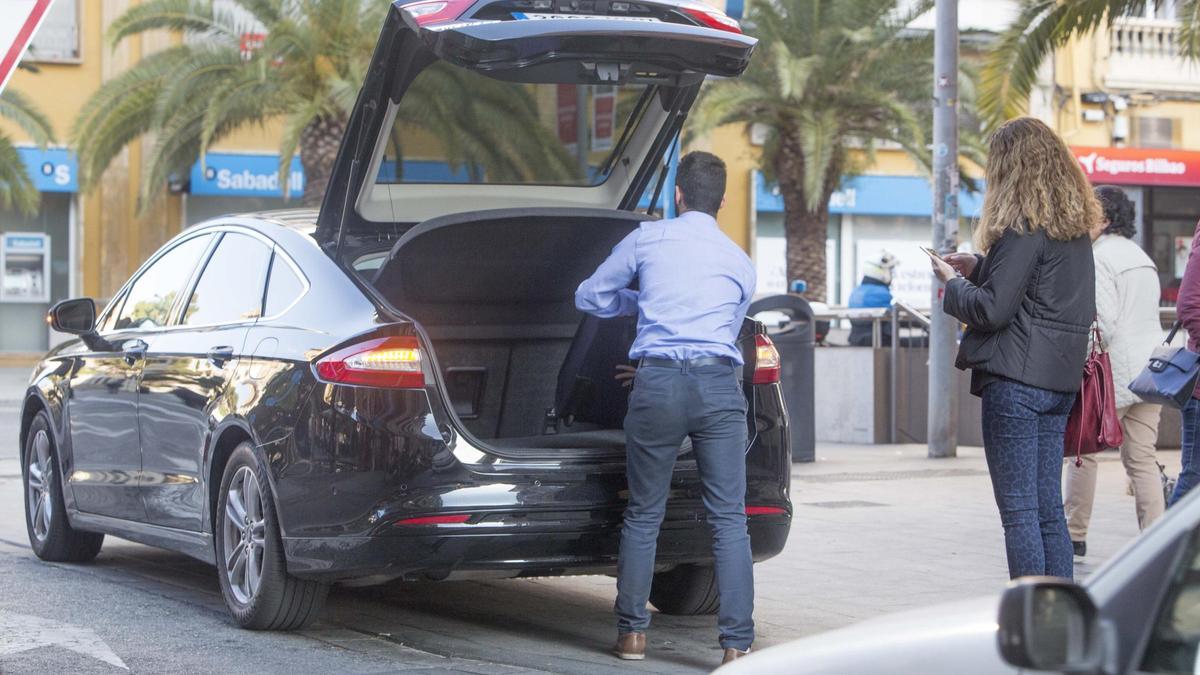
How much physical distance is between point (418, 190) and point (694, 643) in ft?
6.76

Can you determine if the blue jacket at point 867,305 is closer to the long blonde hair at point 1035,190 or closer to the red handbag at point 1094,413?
the red handbag at point 1094,413

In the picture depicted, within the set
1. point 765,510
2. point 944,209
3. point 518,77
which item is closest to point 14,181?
point 944,209

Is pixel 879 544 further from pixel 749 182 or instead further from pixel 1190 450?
pixel 749 182

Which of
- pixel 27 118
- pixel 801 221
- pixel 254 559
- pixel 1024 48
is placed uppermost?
pixel 27 118

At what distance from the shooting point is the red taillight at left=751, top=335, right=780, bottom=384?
6547mm

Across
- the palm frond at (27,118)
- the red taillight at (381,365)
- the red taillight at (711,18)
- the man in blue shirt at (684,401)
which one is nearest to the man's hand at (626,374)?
the man in blue shirt at (684,401)

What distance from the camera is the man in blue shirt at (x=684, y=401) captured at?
19.5ft

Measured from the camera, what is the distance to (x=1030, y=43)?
16.8 metres

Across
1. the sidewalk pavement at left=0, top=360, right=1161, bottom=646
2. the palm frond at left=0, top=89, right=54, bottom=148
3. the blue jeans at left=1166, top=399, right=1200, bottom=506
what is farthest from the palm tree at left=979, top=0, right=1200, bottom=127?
the palm frond at left=0, top=89, right=54, bottom=148

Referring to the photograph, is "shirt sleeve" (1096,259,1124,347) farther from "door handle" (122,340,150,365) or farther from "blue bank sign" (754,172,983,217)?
"blue bank sign" (754,172,983,217)

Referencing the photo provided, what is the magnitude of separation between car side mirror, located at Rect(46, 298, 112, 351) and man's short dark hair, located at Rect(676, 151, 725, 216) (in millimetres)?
2963

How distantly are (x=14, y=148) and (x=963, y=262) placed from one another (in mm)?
24184

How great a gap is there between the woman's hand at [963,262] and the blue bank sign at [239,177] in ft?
89.5

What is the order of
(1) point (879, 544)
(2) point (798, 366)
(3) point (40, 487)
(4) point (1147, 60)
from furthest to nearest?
(4) point (1147, 60), (2) point (798, 366), (1) point (879, 544), (3) point (40, 487)
